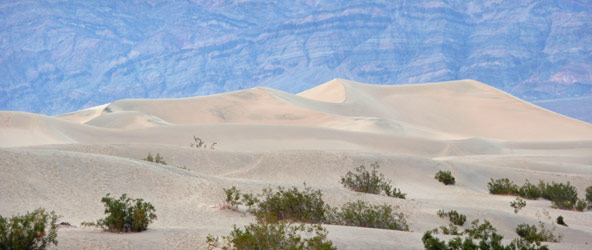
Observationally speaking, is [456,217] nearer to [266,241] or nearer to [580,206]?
[580,206]

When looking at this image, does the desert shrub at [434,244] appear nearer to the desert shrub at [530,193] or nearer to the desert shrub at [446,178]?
the desert shrub at [530,193]

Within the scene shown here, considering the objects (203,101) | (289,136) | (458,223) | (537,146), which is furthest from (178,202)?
(203,101)

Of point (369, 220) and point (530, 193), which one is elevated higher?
point (530, 193)

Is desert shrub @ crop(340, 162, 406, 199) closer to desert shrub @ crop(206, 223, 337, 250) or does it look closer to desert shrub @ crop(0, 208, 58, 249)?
desert shrub @ crop(206, 223, 337, 250)

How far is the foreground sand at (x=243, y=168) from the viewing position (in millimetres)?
11484

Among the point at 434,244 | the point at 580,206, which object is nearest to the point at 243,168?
the point at 580,206

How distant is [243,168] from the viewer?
2164cm

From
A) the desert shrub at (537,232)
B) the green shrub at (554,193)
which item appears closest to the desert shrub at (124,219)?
the desert shrub at (537,232)

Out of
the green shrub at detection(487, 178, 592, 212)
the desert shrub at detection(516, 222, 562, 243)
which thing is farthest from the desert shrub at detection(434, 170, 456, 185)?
the desert shrub at detection(516, 222, 562, 243)

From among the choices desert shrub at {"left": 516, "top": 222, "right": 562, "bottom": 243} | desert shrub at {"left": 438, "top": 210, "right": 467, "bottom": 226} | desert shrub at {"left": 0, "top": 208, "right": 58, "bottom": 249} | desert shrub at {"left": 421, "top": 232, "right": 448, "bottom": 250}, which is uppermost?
desert shrub at {"left": 438, "top": 210, "right": 467, "bottom": 226}

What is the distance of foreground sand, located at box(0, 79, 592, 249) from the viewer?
452 inches

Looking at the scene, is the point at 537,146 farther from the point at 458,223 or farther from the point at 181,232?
the point at 181,232

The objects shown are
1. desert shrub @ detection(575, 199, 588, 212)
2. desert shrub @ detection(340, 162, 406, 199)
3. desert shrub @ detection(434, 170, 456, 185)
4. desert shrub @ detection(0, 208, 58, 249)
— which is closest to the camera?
desert shrub @ detection(0, 208, 58, 249)

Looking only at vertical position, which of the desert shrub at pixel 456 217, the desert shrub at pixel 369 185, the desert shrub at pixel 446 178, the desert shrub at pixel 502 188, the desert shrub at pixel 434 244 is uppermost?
the desert shrub at pixel 446 178
